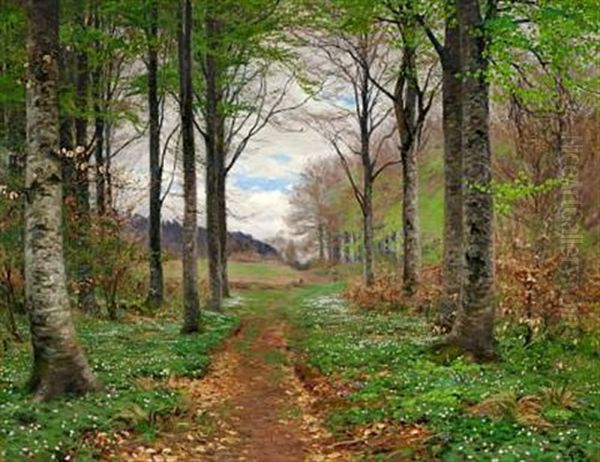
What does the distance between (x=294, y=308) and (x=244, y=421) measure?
21.7 m

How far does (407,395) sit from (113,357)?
707 centimetres

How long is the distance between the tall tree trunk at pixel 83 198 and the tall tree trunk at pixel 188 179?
3.19 meters

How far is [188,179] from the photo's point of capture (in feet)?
66.1

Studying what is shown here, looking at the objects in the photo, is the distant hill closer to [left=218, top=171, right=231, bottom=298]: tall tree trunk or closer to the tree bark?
[left=218, top=171, right=231, bottom=298]: tall tree trunk

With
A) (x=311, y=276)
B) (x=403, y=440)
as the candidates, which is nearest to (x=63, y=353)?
(x=403, y=440)

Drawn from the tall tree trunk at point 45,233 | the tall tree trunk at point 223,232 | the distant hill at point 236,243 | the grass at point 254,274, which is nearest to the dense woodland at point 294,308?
the tall tree trunk at point 45,233

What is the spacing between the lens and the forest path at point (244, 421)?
8.84m

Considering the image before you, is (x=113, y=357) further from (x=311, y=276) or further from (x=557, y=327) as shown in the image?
(x=311, y=276)

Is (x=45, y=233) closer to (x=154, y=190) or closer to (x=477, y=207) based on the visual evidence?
(x=477, y=207)

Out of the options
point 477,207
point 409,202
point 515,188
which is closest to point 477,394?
point 515,188

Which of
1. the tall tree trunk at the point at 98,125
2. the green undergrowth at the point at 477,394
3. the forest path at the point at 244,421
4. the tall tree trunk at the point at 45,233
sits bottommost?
the forest path at the point at 244,421

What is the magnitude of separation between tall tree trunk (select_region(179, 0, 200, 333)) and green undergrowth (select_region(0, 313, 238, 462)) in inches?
37.2

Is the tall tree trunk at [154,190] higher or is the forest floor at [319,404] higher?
the tall tree trunk at [154,190]

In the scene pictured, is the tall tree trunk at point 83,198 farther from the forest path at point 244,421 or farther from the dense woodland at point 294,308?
the forest path at point 244,421
